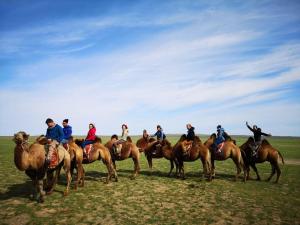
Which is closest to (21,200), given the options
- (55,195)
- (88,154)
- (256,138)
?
(55,195)

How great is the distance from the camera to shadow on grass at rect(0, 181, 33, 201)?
1098cm

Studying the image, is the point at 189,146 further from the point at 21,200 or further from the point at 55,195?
the point at 21,200

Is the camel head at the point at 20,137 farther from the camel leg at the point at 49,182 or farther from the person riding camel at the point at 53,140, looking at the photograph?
Answer: the camel leg at the point at 49,182

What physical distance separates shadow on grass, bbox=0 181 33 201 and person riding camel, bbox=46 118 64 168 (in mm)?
1893

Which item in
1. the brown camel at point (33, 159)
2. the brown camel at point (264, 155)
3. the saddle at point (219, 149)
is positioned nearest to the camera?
the brown camel at point (33, 159)

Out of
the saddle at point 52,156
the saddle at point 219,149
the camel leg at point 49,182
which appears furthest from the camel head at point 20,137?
the saddle at point 219,149

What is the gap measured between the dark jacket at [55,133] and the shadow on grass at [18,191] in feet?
8.29

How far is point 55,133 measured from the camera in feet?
38.3

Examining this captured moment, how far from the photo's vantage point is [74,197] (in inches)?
431

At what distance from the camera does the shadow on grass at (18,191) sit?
10984 mm

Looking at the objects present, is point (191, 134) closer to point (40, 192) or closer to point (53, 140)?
point (53, 140)

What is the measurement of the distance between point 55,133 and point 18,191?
10.1ft

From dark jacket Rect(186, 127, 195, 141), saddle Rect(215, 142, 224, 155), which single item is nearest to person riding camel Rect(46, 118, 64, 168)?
dark jacket Rect(186, 127, 195, 141)

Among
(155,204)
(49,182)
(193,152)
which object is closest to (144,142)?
(193,152)
